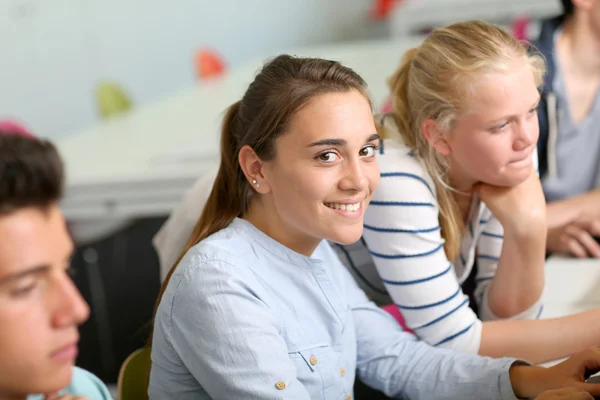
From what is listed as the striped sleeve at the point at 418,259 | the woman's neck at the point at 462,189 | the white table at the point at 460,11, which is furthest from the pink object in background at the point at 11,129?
the white table at the point at 460,11

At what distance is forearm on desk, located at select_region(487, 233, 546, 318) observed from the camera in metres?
1.32

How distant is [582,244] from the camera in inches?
63.5

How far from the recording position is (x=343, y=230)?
1082 mm

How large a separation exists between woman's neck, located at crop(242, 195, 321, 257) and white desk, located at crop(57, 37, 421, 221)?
0.79 metres

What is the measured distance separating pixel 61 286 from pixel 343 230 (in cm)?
45

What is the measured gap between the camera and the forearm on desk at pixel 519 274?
132 cm

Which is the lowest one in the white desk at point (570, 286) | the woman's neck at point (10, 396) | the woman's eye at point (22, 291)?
the white desk at point (570, 286)

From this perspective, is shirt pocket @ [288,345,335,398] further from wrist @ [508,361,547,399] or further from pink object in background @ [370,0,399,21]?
pink object in background @ [370,0,399,21]

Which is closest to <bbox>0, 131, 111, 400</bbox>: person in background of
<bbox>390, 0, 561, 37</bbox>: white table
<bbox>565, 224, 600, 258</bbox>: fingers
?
<bbox>565, 224, 600, 258</bbox>: fingers

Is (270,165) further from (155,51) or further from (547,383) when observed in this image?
(155,51)

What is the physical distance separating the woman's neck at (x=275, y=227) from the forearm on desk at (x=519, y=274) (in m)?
0.36

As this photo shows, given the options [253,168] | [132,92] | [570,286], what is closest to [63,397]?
[253,168]

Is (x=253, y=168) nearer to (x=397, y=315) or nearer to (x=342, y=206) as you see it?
(x=342, y=206)

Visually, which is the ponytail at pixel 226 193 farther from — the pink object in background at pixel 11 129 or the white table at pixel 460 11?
the white table at pixel 460 11
